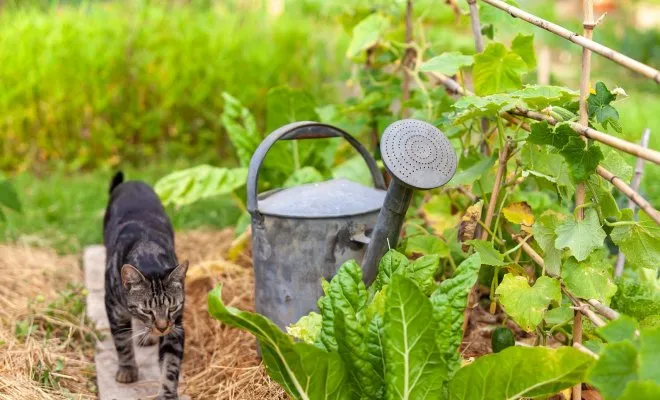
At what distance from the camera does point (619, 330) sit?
176cm

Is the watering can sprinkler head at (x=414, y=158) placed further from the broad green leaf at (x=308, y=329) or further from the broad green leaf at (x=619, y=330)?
the broad green leaf at (x=619, y=330)

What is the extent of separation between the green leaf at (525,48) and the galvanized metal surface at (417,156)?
607 millimetres

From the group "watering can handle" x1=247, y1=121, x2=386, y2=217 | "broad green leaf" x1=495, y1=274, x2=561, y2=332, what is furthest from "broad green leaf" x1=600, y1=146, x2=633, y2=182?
"watering can handle" x1=247, y1=121, x2=386, y2=217

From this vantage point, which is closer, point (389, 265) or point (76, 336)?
point (389, 265)

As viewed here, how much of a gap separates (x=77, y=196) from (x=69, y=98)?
35.7 inches

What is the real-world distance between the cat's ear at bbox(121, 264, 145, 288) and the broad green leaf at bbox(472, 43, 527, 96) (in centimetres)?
120

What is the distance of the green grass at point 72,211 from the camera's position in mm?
4367

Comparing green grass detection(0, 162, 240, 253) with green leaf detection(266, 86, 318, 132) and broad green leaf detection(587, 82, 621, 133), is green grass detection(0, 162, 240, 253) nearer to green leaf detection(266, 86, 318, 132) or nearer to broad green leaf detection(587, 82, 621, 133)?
green leaf detection(266, 86, 318, 132)

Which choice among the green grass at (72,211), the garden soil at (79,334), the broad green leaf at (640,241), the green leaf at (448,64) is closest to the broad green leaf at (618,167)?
the broad green leaf at (640,241)

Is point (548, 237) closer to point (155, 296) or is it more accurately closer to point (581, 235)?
point (581, 235)

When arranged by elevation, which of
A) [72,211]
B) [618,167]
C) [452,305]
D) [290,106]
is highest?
[618,167]

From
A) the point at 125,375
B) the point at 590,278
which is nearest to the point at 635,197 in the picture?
the point at 590,278

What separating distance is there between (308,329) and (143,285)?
1.97ft

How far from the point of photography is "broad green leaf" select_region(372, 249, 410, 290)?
7.27ft
